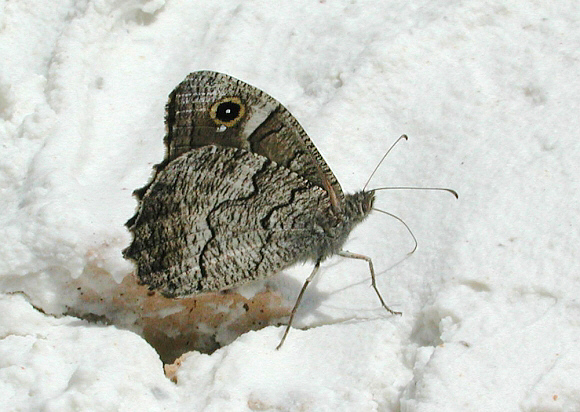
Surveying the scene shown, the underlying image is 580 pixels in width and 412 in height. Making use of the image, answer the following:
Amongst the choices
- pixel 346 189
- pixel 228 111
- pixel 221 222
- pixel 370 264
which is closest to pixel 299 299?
pixel 370 264

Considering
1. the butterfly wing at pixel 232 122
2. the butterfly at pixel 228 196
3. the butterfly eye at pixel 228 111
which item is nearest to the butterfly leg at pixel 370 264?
the butterfly at pixel 228 196

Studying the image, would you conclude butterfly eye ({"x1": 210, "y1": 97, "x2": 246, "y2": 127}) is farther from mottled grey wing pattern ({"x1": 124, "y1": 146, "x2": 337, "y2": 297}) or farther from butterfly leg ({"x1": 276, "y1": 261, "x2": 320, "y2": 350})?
butterfly leg ({"x1": 276, "y1": 261, "x2": 320, "y2": 350})

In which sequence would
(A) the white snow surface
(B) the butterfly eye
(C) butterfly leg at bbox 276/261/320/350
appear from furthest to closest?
(B) the butterfly eye, (C) butterfly leg at bbox 276/261/320/350, (A) the white snow surface

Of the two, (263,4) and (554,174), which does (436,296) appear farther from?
(263,4)

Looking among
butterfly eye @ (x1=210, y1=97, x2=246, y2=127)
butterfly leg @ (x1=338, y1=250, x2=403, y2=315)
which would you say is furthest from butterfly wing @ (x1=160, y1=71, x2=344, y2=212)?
butterfly leg @ (x1=338, y1=250, x2=403, y2=315)

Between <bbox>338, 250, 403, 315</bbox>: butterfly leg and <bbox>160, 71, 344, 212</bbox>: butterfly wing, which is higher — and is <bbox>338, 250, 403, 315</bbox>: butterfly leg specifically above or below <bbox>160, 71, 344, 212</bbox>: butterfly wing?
below

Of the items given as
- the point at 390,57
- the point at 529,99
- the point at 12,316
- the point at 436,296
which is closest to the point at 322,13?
the point at 390,57

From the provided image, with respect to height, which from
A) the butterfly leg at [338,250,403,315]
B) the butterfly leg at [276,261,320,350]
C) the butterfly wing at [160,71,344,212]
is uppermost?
the butterfly wing at [160,71,344,212]

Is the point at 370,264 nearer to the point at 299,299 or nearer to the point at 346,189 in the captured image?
the point at 299,299
